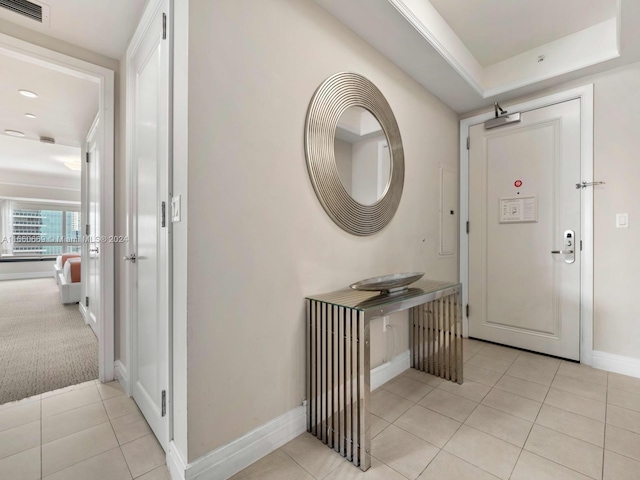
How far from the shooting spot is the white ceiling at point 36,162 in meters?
4.53

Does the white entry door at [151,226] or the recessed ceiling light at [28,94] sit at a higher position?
the recessed ceiling light at [28,94]

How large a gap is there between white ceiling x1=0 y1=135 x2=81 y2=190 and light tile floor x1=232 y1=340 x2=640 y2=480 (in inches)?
226

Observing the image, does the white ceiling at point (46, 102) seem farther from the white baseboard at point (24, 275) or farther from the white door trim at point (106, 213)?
the white baseboard at point (24, 275)

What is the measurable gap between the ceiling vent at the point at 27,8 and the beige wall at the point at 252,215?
47.4 inches

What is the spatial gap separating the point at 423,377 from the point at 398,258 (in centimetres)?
93

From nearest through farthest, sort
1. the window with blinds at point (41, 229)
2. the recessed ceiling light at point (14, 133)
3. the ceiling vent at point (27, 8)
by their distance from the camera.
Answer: the ceiling vent at point (27, 8) → the recessed ceiling light at point (14, 133) → the window with blinds at point (41, 229)

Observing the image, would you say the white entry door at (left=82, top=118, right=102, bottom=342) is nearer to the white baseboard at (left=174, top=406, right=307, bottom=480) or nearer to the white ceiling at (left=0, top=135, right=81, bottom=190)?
the white ceiling at (left=0, top=135, right=81, bottom=190)

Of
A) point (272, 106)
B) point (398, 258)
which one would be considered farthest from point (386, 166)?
point (272, 106)

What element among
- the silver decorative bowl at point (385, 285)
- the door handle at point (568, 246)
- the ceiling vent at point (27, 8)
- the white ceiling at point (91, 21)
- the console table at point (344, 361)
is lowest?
the console table at point (344, 361)

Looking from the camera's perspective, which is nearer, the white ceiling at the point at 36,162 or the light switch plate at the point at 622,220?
the light switch plate at the point at 622,220

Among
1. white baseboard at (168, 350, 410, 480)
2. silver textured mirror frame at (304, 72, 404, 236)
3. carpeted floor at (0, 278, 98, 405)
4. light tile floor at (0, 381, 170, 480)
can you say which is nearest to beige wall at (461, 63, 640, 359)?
silver textured mirror frame at (304, 72, 404, 236)

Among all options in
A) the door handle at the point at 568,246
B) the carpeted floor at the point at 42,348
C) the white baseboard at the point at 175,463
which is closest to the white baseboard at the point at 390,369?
the white baseboard at the point at 175,463

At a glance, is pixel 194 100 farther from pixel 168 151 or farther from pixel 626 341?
pixel 626 341

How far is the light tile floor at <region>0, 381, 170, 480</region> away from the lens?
4.16 ft
